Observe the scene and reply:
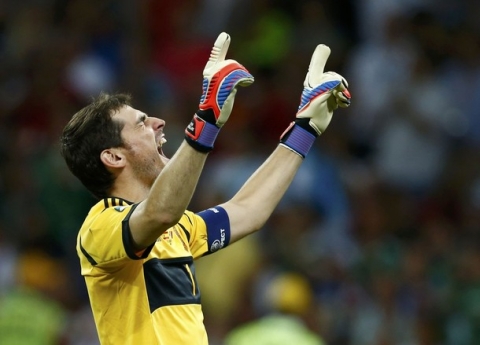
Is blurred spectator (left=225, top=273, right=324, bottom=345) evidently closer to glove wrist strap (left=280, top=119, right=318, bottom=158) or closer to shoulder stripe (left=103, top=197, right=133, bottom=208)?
glove wrist strap (left=280, top=119, right=318, bottom=158)

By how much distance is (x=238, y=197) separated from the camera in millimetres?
4824

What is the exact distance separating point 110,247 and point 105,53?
6628 mm

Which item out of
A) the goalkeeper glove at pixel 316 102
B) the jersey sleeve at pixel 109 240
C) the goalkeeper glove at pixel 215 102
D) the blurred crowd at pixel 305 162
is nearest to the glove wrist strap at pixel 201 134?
the goalkeeper glove at pixel 215 102

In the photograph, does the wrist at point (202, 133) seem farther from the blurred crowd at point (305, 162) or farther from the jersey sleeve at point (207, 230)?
the blurred crowd at point (305, 162)

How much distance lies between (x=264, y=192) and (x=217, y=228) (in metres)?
0.26

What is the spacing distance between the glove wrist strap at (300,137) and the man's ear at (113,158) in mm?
751

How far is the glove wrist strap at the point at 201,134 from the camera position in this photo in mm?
3805

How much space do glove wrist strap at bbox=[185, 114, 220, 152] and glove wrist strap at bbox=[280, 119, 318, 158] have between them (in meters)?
0.87

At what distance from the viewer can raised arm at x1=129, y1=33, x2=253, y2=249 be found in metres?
3.78

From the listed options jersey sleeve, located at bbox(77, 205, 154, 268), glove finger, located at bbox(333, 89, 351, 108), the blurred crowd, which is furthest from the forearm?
the blurred crowd

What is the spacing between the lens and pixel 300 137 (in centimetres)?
467

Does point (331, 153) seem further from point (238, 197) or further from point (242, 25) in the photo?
point (238, 197)

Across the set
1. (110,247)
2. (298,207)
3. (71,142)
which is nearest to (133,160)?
(71,142)

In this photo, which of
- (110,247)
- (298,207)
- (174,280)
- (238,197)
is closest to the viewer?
(110,247)
